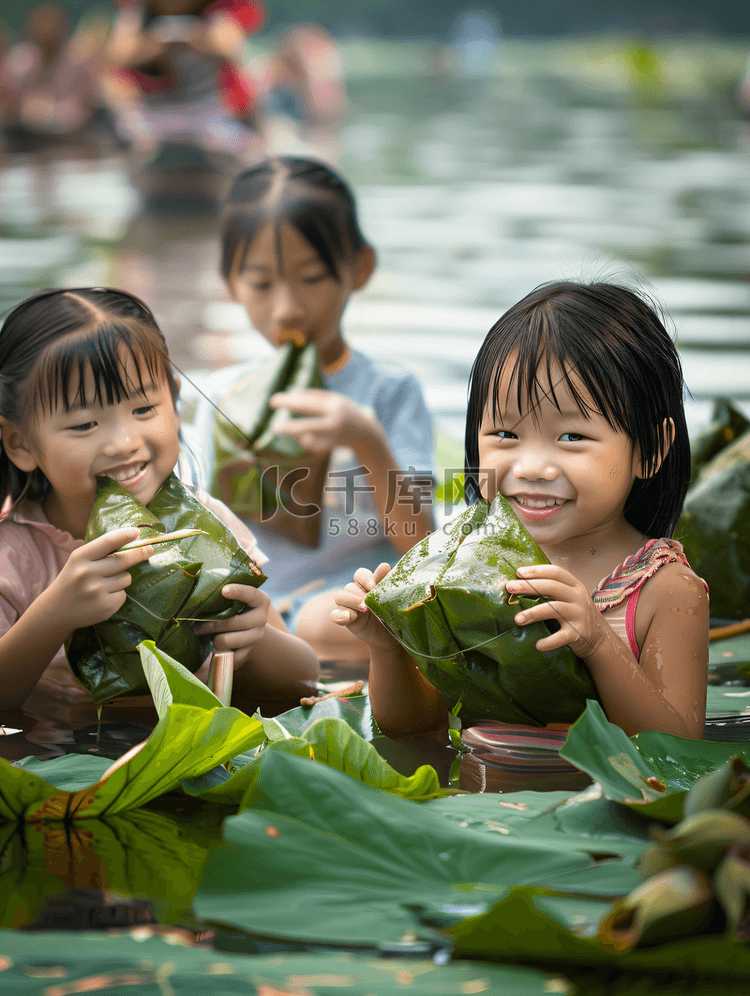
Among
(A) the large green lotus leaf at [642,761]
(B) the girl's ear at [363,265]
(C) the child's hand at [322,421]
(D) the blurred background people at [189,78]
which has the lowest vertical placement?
(A) the large green lotus leaf at [642,761]

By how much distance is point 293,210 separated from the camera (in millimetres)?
2193

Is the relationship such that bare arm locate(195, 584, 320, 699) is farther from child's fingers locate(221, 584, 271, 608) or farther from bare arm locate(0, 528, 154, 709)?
bare arm locate(0, 528, 154, 709)

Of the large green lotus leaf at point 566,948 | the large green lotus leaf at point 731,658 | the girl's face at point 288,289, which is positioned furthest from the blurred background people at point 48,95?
the large green lotus leaf at point 566,948

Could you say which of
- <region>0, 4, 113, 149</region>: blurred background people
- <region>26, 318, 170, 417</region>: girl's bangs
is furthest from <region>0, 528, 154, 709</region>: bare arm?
<region>0, 4, 113, 149</region>: blurred background people

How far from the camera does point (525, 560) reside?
1171mm

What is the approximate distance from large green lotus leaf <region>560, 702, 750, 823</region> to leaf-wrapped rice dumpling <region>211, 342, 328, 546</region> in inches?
38.5

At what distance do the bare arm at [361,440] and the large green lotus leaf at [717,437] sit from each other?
50cm

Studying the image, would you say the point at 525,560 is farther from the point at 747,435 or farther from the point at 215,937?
the point at 747,435

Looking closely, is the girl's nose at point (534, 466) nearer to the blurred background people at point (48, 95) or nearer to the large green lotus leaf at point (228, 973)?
the large green lotus leaf at point (228, 973)

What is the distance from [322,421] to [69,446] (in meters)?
0.57

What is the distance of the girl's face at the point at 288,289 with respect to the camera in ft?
7.04

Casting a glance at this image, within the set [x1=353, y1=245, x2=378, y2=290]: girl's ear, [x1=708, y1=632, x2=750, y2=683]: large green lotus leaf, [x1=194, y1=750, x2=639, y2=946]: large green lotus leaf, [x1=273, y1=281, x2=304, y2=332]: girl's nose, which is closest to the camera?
[x1=194, y1=750, x2=639, y2=946]: large green lotus leaf

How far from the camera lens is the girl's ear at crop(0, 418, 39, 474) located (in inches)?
56.1


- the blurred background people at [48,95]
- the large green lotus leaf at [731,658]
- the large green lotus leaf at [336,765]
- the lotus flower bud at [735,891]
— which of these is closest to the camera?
the lotus flower bud at [735,891]
